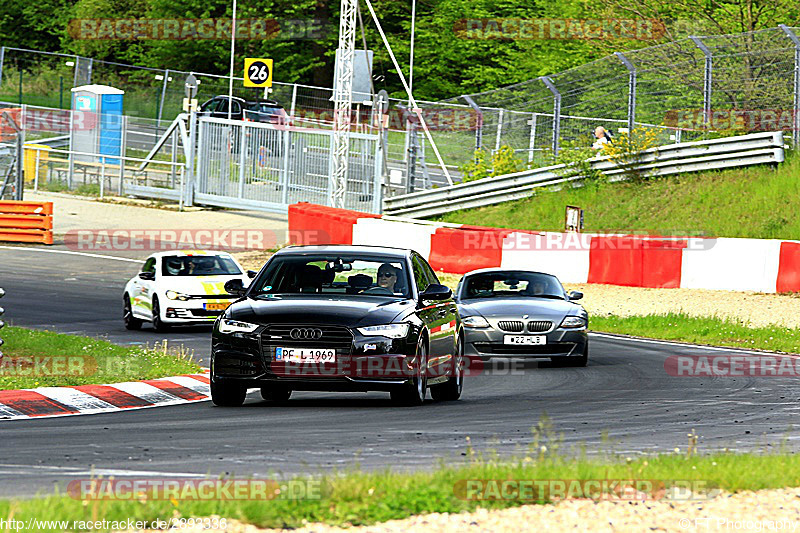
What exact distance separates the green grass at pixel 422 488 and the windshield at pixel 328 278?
4.49 m

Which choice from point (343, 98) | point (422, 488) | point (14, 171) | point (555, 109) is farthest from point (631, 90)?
point (422, 488)

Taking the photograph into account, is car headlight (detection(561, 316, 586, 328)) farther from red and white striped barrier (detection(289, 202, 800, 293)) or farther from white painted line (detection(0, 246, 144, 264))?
white painted line (detection(0, 246, 144, 264))

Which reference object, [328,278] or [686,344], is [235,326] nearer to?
[328,278]

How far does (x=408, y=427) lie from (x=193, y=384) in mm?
4088

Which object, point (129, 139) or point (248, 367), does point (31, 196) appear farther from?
point (248, 367)

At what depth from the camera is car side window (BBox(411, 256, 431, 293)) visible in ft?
45.0

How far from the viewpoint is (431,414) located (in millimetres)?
12258

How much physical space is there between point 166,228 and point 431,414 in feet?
97.2

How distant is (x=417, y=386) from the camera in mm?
12766

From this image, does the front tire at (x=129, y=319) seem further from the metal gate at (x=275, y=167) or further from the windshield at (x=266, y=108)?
the windshield at (x=266, y=108)

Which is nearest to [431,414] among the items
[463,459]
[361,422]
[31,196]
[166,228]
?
[361,422]

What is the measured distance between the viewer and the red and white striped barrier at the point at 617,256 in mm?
25109

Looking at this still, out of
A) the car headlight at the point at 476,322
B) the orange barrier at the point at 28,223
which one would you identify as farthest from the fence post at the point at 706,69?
the orange barrier at the point at 28,223

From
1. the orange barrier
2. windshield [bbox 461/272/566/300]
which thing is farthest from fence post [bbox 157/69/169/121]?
windshield [bbox 461/272/566/300]
